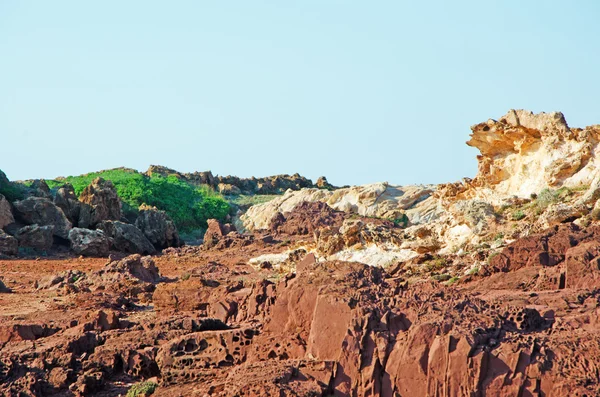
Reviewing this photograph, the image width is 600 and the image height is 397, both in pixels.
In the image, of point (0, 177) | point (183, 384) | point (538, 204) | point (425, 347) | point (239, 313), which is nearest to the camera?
point (425, 347)

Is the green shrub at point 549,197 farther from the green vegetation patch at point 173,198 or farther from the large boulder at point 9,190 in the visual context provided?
the green vegetation patch at point 173,198

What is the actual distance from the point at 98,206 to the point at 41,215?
3.23m

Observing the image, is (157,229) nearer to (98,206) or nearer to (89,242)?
(98,206)

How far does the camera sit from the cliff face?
26.0 meters

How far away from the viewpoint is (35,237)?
36.5 m

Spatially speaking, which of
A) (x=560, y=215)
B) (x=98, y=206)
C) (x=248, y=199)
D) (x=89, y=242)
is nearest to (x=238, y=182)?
(x=248, y=199)

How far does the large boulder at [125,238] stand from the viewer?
3922 cm

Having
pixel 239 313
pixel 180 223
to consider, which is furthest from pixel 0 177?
pixel 239 313

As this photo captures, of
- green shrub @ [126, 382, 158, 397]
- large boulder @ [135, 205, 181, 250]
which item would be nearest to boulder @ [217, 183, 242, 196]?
large boulder @ [135, 205, 181, 250]

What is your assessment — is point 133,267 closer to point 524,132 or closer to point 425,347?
point 524,132

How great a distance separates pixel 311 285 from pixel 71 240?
2605cm

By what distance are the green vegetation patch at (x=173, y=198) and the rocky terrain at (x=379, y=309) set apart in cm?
1956

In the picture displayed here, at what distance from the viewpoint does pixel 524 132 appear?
90.7ft

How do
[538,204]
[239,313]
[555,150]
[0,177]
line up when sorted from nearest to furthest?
[239,313] < [538,204] < [555,150] < [0,177]
